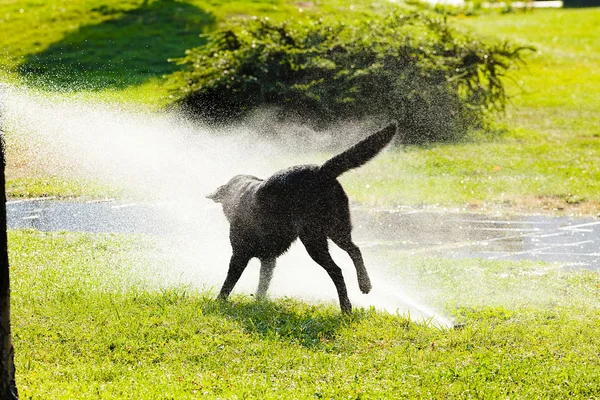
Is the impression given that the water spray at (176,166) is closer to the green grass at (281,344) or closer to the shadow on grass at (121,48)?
the green grass at (281,344)

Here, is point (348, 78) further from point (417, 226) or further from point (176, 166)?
point (417, 226)

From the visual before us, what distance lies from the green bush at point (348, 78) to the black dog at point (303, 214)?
1231cm

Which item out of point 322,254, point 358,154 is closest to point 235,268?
point 322,254

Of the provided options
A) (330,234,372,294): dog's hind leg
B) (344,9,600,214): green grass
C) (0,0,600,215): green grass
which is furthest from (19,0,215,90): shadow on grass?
(330,234,372,294): dog's hind leg

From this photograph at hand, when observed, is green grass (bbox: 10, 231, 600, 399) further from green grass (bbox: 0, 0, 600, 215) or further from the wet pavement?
green grass (bbox: 0, 0, 600, 215)

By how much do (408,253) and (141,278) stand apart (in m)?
3.81

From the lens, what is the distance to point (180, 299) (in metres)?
8.20

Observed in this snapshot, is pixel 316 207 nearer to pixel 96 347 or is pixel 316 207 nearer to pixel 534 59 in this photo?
pixel 96 347

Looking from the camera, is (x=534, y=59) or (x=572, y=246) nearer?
(x=572, y=246)

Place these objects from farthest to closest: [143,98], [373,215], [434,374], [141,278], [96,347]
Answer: [143,98] < [373,215] < [141,278] < [96,347] < [434,374]

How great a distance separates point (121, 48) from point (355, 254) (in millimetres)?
22547

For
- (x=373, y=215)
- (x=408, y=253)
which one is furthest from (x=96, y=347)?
(x=373, y=215)

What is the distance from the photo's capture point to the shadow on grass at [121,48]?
26.1 metres

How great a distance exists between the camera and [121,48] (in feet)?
94.8
